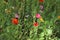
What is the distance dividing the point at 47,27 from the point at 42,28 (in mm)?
69

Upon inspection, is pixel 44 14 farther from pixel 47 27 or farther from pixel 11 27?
pixel 11 27

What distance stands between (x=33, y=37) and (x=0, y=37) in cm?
41

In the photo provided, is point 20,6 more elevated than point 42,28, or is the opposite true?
point 20,6

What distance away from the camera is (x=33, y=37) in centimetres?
323

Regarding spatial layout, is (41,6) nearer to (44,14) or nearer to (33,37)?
(44,14)

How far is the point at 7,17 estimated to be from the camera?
3404 mm

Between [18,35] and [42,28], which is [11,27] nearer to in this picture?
[18,35]

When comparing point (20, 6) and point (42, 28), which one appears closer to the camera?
point (42, 28)

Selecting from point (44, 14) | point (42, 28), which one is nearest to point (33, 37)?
point (42, 28)

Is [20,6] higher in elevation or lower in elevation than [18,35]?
higher

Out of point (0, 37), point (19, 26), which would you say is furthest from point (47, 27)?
point (0, 37)

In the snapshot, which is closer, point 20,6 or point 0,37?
point 0,37

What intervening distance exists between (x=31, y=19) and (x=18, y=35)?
0.29 m

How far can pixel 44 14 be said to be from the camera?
346cm
